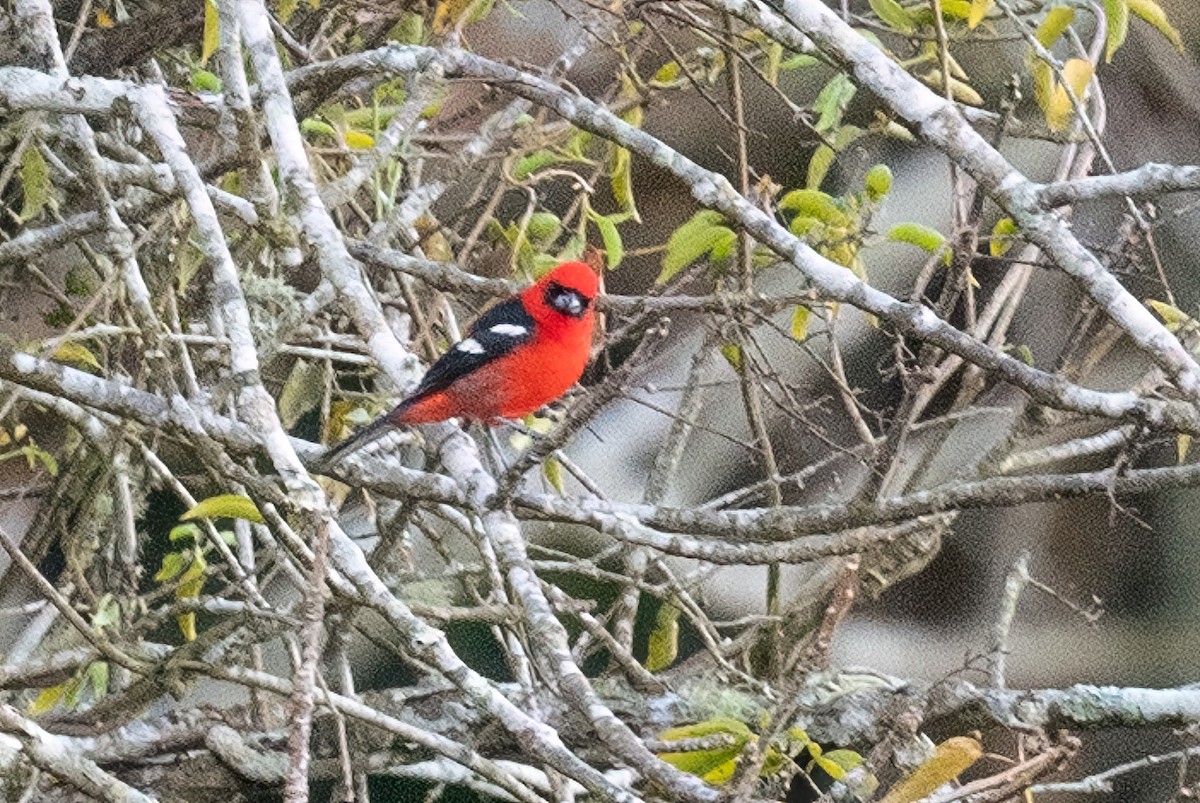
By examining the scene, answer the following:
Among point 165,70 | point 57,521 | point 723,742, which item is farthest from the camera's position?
point 165,70

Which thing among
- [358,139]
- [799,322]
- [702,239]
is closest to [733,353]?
[799,322]

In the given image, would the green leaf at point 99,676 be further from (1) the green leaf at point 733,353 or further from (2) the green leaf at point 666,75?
(2) the green leaf at point 666,75

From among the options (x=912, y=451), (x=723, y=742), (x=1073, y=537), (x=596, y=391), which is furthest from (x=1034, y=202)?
(x=1073, y=537)

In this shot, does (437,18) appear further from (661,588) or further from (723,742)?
(723,742)

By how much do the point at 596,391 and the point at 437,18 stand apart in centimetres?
198

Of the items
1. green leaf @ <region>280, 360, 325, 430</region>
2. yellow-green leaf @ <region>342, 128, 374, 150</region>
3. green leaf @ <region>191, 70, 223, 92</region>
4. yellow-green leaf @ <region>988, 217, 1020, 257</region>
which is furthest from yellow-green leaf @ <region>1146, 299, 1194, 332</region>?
green leaf @ <region>191, 70, 223, 92</region>

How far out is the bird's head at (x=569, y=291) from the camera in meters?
3.04

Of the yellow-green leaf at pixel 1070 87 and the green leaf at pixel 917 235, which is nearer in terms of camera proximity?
the yellow-green leaf at pixel 1070 87

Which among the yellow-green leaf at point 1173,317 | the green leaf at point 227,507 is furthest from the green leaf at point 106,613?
the yellow-green leaf at point 1173,317

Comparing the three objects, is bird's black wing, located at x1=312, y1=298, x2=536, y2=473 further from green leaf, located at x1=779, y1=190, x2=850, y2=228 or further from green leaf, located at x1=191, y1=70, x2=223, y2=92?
green leaf, located at x1=191, y1=70, x2=223, y2=92

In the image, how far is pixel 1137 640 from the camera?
15.7ft

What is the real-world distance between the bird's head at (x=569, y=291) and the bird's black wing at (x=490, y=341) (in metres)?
0.05

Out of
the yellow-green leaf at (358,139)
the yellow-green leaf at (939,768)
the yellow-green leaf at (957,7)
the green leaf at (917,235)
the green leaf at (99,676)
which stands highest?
the yellow-green leaf at (957,7)

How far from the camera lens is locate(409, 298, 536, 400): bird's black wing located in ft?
9.34
